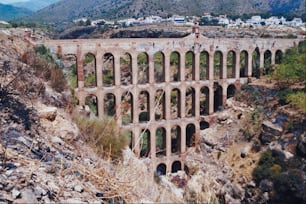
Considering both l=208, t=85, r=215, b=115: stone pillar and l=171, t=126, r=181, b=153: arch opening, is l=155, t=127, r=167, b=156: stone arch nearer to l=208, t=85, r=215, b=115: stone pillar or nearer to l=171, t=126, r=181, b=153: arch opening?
l=171, t=126, r=181, b=153: arch opening

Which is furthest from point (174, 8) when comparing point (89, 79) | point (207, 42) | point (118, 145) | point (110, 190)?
point (110, 190)

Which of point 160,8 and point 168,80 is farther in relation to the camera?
point 160,8

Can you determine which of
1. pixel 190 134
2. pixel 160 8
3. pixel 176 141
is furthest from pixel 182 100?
pixel 160 8

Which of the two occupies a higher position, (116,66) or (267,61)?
(116,66)

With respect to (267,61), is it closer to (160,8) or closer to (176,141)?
(176,141)

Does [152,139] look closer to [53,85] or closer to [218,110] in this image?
[218,110]

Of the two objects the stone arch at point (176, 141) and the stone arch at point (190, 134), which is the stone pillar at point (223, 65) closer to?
the stone arch at point (190, 134)

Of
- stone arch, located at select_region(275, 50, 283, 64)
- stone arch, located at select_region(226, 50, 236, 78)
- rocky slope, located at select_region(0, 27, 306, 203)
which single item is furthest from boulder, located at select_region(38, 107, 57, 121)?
stone arch, located at select_region(275, 50, 283, 64)
